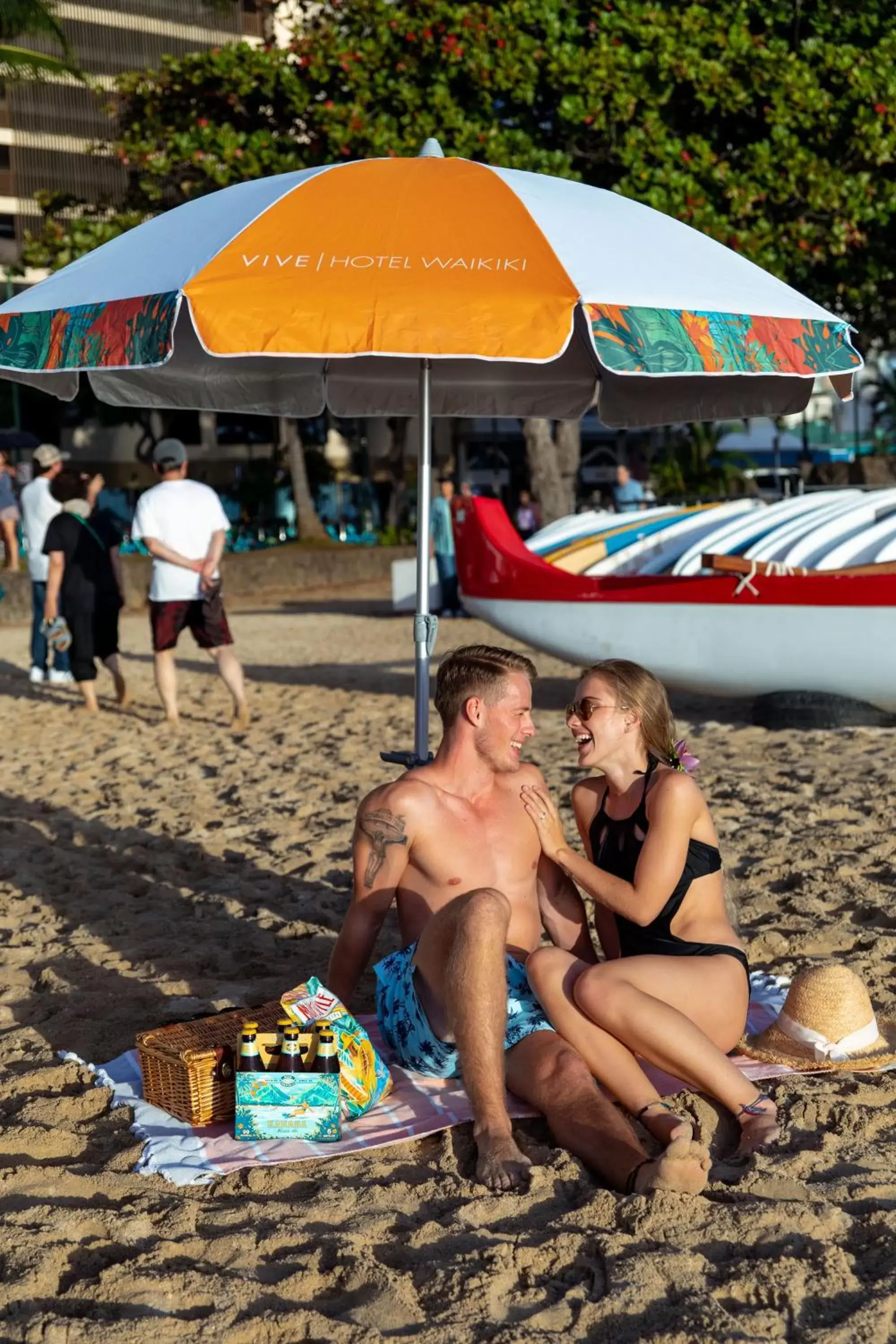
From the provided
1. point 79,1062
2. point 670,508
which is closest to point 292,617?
point 670,508

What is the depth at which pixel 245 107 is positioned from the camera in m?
18.7

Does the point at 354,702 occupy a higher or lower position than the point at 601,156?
lower

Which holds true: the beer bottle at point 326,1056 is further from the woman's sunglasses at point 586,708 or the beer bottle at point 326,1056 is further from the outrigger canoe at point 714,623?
the outrigger canoe at point 714,623

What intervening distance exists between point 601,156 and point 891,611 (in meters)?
11.3

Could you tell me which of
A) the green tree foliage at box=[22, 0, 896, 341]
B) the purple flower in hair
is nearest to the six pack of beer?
the purple flower in hair

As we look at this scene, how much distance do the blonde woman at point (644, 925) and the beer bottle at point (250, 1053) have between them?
0.61 meters

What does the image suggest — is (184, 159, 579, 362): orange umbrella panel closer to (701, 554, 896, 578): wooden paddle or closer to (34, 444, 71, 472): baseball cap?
(701, 554, 896, 578): wooden paddle

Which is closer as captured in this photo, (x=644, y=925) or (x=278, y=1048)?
(x=278, y=1048)

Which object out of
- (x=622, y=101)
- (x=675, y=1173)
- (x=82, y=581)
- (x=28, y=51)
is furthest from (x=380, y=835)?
(x=28, y=51)

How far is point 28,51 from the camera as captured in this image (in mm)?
16766

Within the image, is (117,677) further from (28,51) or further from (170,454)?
(28,51)

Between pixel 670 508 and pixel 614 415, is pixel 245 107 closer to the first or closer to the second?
pixel 670 508

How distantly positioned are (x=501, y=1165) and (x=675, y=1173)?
36 centimetres

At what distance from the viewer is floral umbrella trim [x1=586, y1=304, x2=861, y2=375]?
3328 mm
